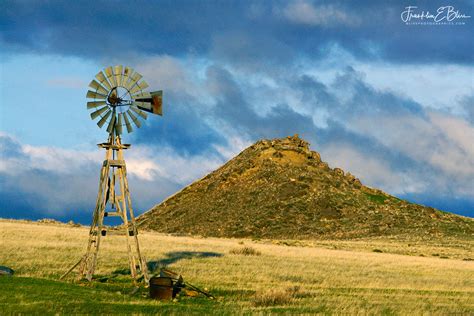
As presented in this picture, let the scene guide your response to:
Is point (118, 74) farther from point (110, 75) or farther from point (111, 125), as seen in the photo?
point (111, 125)

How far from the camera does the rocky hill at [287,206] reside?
9344 centimetres

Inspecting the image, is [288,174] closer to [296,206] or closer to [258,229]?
[296,206]

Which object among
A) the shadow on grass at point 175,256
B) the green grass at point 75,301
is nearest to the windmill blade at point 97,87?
the green grass at point 75,301

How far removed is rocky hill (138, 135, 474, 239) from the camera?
9344cm

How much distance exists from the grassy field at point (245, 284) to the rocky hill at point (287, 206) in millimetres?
51243

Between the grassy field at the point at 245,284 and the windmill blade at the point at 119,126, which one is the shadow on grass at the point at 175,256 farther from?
the windmill blade at the point at 119,126

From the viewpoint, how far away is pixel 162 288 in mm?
21812

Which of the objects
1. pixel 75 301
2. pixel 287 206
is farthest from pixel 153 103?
pixel 287 206

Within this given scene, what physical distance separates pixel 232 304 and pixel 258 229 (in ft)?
238

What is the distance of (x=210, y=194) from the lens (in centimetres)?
11212

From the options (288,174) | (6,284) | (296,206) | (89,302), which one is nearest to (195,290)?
(89,302)

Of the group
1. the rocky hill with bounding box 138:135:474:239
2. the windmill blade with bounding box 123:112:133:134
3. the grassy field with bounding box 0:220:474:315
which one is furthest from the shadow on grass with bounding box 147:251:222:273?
the rocky hill with bounding box 138:135:474:239

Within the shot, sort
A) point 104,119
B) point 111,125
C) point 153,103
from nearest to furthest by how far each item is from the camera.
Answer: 1. point 111,125
2. point 104,119
3. point 153,103

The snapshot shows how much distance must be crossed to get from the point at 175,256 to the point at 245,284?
39.6 feet
